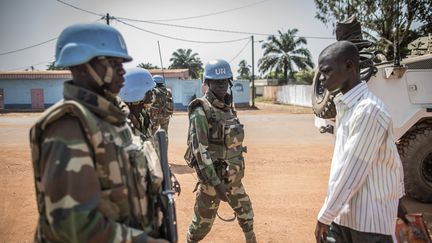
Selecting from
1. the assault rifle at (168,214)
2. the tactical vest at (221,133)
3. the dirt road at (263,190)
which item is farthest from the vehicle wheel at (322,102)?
the assault rifle at (168,214)

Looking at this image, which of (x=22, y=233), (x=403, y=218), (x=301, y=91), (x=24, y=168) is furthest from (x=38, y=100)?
(x=403, y=218)

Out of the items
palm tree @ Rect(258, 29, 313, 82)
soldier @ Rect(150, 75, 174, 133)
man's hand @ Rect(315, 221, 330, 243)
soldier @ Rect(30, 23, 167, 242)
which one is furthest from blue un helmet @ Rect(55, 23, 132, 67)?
palm tree @ Rect(258, 29, 313, 82)

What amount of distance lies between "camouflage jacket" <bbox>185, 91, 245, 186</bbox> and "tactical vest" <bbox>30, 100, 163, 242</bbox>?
1.47 m

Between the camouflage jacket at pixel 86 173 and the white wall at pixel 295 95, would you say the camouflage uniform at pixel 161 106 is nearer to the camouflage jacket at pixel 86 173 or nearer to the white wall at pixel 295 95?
the camouflage jacket at pixel 86 173

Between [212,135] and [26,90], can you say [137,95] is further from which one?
[26,90]

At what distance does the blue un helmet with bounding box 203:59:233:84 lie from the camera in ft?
11.3

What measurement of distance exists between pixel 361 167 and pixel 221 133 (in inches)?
60.5

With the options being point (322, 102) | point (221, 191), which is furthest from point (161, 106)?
point (221, 191)

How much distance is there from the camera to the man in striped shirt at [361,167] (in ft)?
6.87

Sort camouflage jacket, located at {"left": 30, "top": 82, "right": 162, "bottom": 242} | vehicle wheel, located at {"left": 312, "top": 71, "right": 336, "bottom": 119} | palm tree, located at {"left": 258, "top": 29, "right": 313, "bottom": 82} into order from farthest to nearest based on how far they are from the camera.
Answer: palm tree, located at {"left": 258, "top": 29, "right": 313, "bottom": 82} → vehicle wheel, located at {"left": 312, "top": 71, "right": 336, "bottom": 119} → camouflage jacket, located at {"left": 30, "top": 82, "right": 162, "bottom": 242}

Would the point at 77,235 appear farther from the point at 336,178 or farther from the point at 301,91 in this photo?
the point at 301,91

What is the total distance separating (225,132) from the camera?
3.43 meters

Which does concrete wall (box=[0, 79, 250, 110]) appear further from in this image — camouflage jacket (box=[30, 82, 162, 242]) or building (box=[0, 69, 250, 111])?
camouflage jacket (box=[30, 82, 162, 242])

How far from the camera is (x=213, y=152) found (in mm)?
3490
